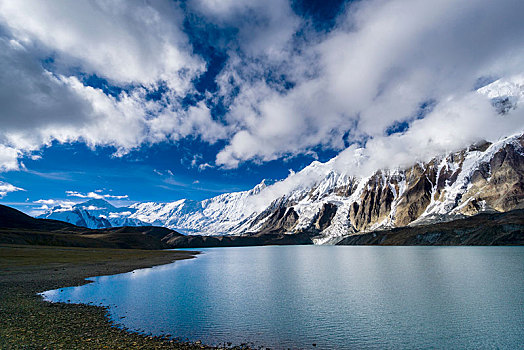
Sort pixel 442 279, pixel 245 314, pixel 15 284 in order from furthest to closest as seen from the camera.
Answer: pixel 442 279 → pixel 15 284 → pixel 245 314

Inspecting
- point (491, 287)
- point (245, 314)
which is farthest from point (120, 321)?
point (491, 287)

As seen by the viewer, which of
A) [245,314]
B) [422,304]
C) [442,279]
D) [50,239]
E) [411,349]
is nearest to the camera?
[411,349]

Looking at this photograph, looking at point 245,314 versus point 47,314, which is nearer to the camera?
point 47,314

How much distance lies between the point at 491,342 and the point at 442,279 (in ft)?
107

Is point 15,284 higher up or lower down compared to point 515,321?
higher up

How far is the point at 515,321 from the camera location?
2805 cm

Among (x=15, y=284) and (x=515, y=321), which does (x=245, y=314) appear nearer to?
(x=515, y=321)

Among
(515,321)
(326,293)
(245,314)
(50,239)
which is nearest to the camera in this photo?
(515,321)

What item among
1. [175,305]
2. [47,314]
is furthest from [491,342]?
[47,314]

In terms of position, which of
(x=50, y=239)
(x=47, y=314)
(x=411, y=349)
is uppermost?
(x=50, y=239)

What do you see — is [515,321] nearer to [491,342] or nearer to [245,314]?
[491,342]

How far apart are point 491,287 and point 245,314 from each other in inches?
1459

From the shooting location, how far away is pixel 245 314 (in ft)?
104

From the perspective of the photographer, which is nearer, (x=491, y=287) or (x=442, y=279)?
(x=491, y=287)
